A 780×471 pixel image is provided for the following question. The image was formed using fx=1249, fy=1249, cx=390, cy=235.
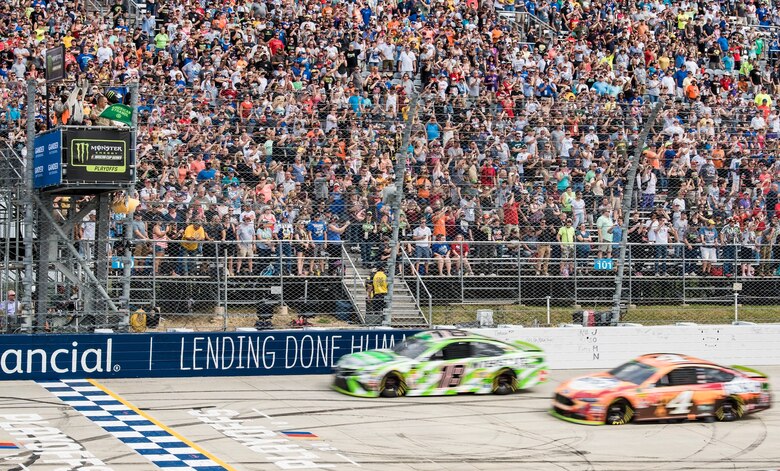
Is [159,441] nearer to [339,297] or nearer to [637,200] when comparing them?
[339,297]

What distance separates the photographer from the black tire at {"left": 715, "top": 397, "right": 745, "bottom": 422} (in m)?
18.6

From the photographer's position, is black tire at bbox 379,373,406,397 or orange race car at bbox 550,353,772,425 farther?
black tire at bbox 379,373,406,397

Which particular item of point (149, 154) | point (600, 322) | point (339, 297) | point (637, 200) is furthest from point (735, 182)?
point (149, 154)

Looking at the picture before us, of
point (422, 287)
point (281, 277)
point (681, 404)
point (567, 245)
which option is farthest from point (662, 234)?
point (281, 277)

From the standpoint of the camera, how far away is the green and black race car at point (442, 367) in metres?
19.8

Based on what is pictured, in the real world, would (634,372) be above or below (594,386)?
above

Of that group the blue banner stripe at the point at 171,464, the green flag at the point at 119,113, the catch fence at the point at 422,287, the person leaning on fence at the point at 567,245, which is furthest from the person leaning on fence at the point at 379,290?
the blue banner stripe at the point at 171,464

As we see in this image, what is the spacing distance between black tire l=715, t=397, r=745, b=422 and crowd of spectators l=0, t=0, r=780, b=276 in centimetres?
509

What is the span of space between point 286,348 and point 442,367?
315 cm

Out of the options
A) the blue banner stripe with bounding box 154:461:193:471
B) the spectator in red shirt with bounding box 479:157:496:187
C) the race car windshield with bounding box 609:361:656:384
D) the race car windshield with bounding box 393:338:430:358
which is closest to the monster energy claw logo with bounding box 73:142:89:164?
the race car windshield with bounding box 393:338:430:358

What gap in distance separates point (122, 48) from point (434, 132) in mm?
8044

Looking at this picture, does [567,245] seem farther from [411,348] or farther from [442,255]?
[411,348]

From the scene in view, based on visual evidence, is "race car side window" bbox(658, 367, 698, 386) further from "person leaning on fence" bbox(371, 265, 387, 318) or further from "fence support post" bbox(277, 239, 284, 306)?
"fence support post" bbox(277, 239, 284, 306)

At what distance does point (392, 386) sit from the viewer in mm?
19828
